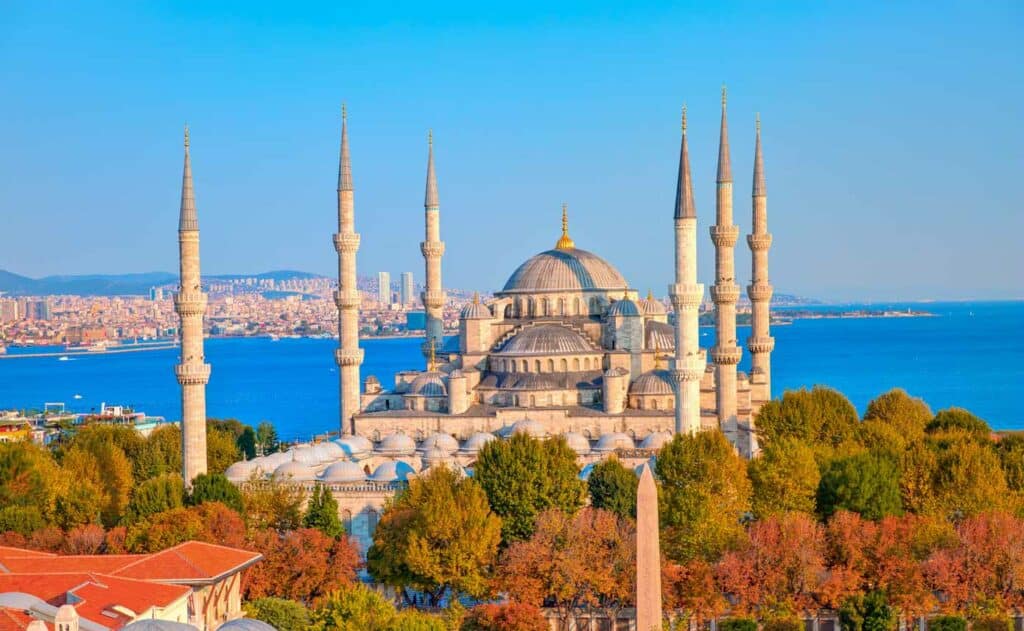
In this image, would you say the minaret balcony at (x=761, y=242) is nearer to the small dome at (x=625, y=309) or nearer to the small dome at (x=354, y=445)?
the small dome at (x=625, y=309)

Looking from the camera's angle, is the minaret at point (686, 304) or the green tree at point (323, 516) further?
the minaret at point (686, 304)

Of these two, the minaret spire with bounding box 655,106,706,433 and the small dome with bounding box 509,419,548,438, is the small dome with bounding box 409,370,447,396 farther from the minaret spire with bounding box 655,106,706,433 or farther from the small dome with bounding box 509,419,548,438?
the minaret spire with bounding box 655,106,706,433

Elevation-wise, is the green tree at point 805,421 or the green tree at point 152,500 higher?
the green tree at point 805,421

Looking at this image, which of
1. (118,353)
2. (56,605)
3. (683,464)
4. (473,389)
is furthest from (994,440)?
(118,353)

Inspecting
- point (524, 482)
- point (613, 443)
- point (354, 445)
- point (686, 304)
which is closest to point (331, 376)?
point (354, 445)

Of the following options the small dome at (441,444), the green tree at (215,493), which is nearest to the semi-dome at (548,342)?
the small dome at (441,444)
